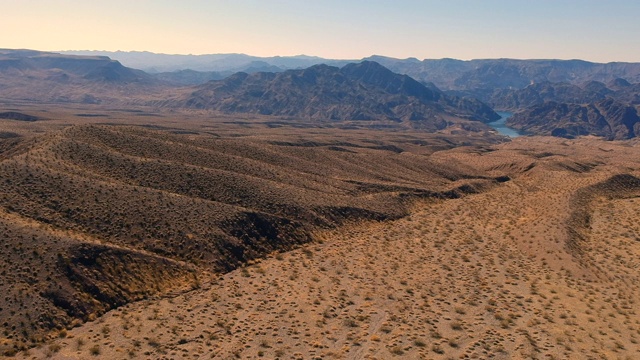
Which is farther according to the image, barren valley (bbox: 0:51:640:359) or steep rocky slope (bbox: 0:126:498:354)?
steep rocky slope (bbox: 0:126:498:354)

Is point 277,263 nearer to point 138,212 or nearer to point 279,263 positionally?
point 279,263

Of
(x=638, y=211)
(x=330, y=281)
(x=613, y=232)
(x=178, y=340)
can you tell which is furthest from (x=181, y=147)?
(x=638, y=211)

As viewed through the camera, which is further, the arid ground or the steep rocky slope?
the steep rocky slope

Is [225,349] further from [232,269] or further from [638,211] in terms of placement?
[638,211]

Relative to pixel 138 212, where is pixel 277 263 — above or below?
below

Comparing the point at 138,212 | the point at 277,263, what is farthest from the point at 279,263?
the point at 138,212

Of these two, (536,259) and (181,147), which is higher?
(181,147)

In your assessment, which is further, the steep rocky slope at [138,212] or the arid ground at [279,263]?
the steep rocky slope at [138,212]

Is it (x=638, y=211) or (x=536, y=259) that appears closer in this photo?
(x=536, y=259)

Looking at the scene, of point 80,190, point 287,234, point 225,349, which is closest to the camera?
point 225,349

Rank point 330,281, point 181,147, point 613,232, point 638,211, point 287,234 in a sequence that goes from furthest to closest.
Answer: point 181,147 → point 638,211 → point 613,232 → point 287,234 → point 330,281

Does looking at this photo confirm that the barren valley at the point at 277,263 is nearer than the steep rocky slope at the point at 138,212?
Yes
